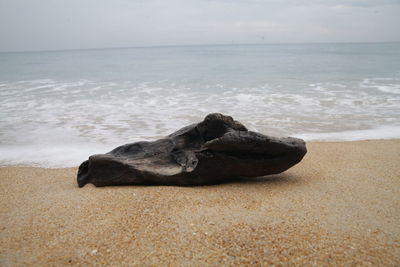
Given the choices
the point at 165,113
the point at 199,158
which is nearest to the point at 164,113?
the point at 165,113

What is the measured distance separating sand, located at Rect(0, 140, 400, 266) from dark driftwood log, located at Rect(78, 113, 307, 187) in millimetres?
145

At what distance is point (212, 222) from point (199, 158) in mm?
894

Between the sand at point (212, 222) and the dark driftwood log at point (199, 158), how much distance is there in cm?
14

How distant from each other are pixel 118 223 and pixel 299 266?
150 centimetres

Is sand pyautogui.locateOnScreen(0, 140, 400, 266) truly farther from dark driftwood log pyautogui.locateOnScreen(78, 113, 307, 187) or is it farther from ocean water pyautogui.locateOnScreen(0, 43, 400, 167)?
ocean water pyautogui.locateOnScreen(0, 43, 400, 167)

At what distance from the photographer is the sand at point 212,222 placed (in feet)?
7.45

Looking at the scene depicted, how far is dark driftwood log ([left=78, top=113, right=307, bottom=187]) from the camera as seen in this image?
3.44 m

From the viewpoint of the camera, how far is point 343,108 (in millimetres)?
9562

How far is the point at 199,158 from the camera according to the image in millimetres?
3449

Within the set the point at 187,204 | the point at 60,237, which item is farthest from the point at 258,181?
the point at 60,237

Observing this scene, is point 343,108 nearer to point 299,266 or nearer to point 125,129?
point 125,129

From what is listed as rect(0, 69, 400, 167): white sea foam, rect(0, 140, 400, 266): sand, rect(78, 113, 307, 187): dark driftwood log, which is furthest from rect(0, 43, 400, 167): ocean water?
rect(0, 140, 400, 266): sand

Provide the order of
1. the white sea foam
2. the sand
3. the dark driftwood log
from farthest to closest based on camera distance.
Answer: the white sea foam < the dark driftwood log < the sand

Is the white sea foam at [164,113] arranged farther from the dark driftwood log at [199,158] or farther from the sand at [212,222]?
the sand at [212,222]
